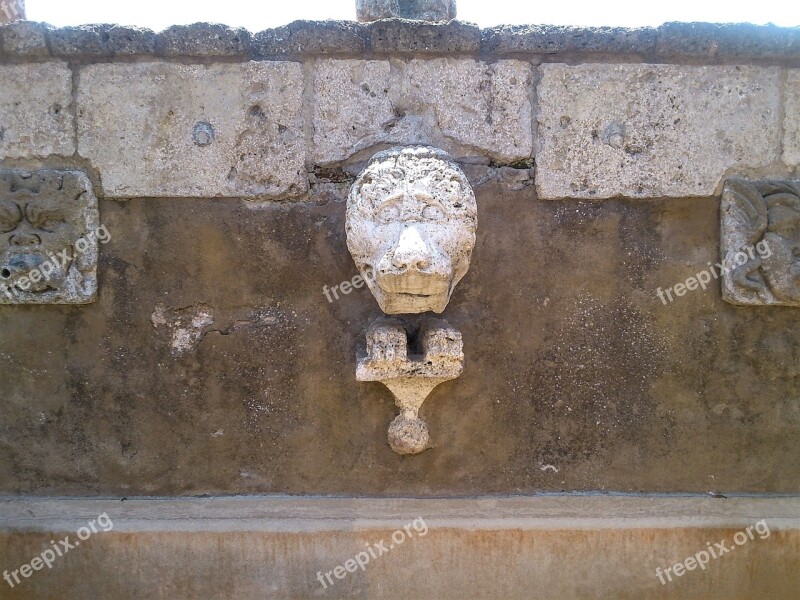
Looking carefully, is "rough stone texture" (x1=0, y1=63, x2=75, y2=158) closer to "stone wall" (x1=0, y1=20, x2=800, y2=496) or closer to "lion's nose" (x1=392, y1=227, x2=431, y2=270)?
"stone wall" (x1=0, y1=20, x2=800, y2=496)

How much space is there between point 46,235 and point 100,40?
750mm

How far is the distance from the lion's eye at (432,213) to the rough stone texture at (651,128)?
1.58ft

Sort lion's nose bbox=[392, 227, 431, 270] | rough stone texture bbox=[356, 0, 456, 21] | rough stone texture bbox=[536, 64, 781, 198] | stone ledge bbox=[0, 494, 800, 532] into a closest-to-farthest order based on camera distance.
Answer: lion's nose bbox=[392, 227, 431, 270] < rough stone texture bbox=[536, 64, 781, 198] < stone ledge bbox=[0, 494, 800, 532] < rough stone texture bbox=[356, 0, 456, 21]

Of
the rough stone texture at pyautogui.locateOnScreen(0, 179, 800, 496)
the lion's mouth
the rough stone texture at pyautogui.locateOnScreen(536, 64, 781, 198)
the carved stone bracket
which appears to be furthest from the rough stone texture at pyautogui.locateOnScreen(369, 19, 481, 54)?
the carved stone bracket

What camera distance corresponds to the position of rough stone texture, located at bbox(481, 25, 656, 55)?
2.52m

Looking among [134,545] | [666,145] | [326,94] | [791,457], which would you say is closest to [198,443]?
[134,545]

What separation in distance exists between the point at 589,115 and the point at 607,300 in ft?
2.35

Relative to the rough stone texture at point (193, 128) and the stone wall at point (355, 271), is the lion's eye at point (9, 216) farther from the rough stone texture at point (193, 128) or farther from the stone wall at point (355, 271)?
the rough stone texture at point (193, 128)

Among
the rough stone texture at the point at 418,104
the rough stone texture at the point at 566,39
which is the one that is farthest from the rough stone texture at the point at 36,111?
the rough stone texture at the point at 566,39

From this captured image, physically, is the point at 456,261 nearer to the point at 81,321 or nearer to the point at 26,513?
the point at 81,321

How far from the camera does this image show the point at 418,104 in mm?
2568

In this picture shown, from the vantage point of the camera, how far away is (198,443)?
2.67 metres

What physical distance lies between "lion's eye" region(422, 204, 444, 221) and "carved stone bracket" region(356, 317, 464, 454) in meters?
0.42

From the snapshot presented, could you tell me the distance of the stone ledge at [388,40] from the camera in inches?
98.0
